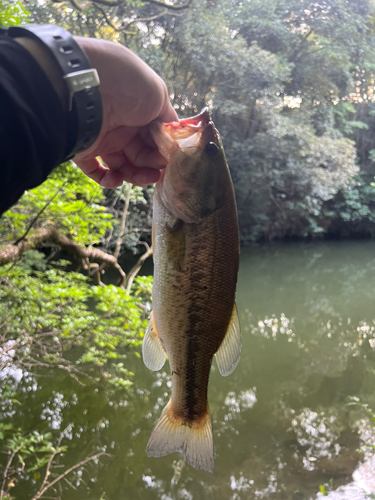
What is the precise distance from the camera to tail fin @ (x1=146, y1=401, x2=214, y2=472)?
1.18 m

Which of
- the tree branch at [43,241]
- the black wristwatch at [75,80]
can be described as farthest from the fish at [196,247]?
the tree branch at [43,241]

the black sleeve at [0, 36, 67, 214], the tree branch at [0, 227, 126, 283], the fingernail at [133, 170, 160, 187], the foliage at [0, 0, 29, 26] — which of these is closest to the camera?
the black sleeve at [0, 36, 67, 214]

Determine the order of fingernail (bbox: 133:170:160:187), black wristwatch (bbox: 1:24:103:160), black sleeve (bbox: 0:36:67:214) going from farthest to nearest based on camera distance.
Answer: fingernail (bbox: 133:170:160:187)
black wristwatch (bbox: 1:24:103:160)
black sleeve (bbox: 0:36:67:214)

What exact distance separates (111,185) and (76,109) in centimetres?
50

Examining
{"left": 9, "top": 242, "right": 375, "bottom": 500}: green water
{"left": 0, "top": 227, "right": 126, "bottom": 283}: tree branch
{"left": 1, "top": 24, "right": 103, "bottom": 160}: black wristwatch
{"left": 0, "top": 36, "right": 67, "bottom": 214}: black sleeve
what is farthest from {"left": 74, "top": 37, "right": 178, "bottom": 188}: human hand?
{"left": 9, "top": 242, "right": 375, "bottom": 500}: green water

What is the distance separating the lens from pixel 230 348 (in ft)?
3.81

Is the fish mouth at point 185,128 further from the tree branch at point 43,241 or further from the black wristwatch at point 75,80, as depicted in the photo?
the tree branch at point 43,241

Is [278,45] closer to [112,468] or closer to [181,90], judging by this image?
[181,90]

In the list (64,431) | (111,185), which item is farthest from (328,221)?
(111,185)

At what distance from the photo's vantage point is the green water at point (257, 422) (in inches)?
146

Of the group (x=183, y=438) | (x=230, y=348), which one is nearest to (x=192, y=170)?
(x=230, y=348)

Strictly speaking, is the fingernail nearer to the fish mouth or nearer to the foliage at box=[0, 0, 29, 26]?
the fish mouth

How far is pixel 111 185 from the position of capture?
1.31 metres

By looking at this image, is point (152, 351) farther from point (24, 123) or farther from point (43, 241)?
point (43, 241)
